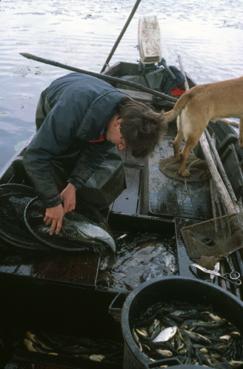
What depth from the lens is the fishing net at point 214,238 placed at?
4078mm


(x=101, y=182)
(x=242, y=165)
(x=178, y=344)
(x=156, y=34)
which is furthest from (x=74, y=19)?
(x=178, y=344)

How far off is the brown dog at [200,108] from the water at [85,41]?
4.09 m

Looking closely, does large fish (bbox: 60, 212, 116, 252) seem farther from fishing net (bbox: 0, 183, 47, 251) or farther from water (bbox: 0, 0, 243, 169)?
water (bbox: 0, 0, 243, 169)

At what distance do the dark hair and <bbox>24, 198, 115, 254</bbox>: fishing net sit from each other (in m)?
0.98

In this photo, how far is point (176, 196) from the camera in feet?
18.1

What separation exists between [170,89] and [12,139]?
13.4 ft

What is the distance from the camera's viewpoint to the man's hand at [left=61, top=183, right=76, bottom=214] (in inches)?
150

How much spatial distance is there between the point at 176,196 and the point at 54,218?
2301mm

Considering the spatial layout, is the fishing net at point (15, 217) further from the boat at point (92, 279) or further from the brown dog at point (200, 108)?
the brown dog at point (200, 108)

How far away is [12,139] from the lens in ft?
32.6

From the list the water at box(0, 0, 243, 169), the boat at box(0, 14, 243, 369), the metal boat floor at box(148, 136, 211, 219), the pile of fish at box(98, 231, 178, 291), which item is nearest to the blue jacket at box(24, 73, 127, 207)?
the boat at box(0, 14, 243, 369)

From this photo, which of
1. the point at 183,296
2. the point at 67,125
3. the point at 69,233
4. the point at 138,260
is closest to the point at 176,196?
the point at 138,260

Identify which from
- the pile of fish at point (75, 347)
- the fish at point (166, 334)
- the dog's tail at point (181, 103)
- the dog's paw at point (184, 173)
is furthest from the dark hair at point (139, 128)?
the dog's tail at point (181, 103)

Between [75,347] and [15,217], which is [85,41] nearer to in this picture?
[15,217]
